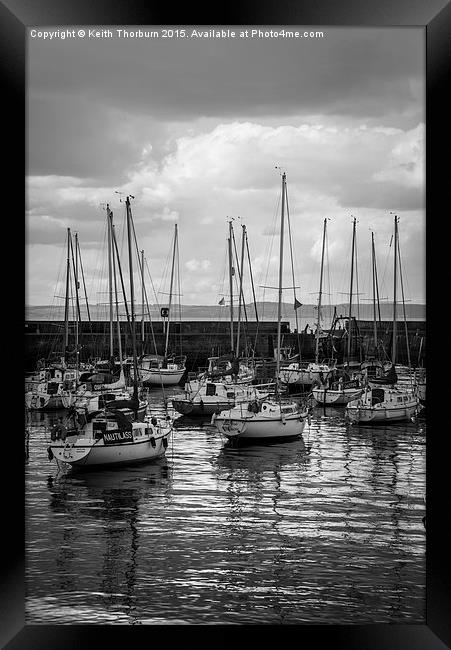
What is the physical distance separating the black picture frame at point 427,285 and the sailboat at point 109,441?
8.02m

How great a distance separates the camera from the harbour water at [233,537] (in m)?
6.88

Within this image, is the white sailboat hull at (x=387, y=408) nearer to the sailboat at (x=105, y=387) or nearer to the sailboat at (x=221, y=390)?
the sailboat at (x=221, y=390)

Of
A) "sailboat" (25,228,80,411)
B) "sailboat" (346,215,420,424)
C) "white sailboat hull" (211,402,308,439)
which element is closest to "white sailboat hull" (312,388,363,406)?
"sailboat" (346,215,420,424)

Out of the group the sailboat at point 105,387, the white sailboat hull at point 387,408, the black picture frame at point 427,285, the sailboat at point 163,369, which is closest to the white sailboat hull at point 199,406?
the sailboat at point 105,387

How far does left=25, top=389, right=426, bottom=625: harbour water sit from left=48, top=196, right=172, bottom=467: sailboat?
27 cm

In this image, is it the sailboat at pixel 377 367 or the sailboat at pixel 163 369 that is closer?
the sailboat at pixel 377 367

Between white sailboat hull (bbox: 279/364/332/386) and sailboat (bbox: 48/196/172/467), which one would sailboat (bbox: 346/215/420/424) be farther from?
white sailboat hull (bbox: 279/364/332/386)

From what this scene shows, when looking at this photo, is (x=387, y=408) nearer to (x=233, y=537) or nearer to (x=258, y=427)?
(x=258, y=427)

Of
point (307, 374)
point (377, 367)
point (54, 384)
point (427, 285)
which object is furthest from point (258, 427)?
point (427, 285)

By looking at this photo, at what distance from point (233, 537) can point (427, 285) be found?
560 cm

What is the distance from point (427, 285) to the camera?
16.5ft

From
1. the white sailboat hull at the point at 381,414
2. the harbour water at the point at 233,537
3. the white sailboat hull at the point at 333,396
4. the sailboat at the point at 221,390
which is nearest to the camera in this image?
the harbour water at the point at 233,537
